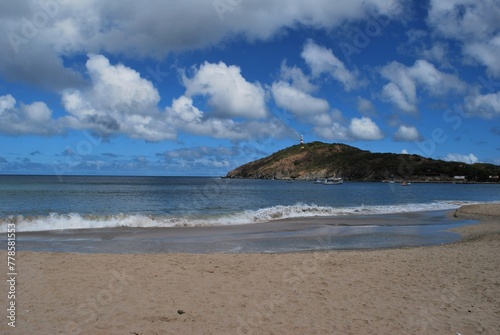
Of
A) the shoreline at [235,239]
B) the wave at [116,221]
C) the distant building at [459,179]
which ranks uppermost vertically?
the distant building at [459,179]

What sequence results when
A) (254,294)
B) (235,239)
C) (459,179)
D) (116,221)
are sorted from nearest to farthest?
(254,294) < (235,239) < (116,221) < (459,179)

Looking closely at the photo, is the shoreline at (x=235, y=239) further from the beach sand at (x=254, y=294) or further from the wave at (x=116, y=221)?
the beach sand at (x=254, y=294)

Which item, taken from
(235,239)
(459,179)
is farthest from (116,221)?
(459,179)

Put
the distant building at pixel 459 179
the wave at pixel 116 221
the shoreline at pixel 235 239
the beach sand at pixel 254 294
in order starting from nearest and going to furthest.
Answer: the beach sand at pixel 254 294 < the shoreline at pixel 235 239 < the wave at pixel 116 221 < the distant building at pixel 459 179

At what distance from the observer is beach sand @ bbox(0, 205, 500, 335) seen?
6.59 meters

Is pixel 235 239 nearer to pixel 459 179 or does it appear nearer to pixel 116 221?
pixel 116 221

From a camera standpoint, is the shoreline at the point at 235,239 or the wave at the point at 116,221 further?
the wave at the point at 116,221

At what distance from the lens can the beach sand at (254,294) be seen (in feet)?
21.6

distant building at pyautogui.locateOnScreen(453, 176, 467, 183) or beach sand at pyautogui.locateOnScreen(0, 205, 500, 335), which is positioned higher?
distant building at pyautogui.locateOnScreen(453, 176, 467, 183)

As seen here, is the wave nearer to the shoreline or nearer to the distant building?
the shoreline

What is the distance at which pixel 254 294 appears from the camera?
8.31 meters

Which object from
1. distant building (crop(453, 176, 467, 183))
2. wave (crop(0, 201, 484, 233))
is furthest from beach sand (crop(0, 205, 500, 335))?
distant building (crop(453, 176, 467, 183))

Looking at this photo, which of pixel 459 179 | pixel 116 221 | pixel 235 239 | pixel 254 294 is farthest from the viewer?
pixel 459 179

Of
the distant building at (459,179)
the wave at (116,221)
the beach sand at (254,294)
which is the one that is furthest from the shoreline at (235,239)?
the distant building at (459,179)
